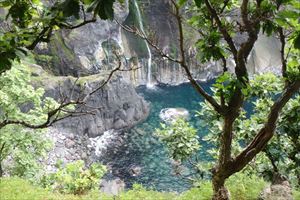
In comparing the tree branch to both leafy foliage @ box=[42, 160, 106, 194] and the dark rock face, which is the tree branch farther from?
the dark rock face

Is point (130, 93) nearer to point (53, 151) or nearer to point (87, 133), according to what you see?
point (87, 133)

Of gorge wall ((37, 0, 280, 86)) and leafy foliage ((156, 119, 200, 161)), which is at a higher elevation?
gorge wall ((37, 0, 280, 86))

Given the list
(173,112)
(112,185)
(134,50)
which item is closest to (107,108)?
(173,112)

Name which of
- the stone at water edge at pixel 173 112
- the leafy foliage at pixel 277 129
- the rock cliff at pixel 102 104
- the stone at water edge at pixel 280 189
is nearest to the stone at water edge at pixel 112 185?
the rock cliff at pixel 102 104

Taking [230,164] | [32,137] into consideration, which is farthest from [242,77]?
[32,137]

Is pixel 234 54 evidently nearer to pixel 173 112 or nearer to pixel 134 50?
pixel 173 112

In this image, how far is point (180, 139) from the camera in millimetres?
12062

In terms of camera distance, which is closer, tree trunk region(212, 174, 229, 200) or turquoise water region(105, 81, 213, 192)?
tree trunk region(212, 174, 229, 200)

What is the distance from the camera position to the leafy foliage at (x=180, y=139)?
1200 centimetres

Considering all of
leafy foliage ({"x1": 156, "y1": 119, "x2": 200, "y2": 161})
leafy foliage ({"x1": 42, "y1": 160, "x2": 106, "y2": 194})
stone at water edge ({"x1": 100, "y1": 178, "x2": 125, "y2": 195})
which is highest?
leafy foliage ({"x1": 156, "y1": 119, "x2": 200, "y2": 161})

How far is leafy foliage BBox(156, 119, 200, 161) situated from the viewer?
1200 centimetres

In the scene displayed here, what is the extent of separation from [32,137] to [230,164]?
1523cm

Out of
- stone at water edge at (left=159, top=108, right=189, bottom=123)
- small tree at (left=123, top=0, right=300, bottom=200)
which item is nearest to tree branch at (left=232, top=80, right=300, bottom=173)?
small tree at (left=123, top=0, right=300, bottom=200)

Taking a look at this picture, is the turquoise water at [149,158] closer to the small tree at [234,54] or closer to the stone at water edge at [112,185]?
the stone at water edge at [112,185]
